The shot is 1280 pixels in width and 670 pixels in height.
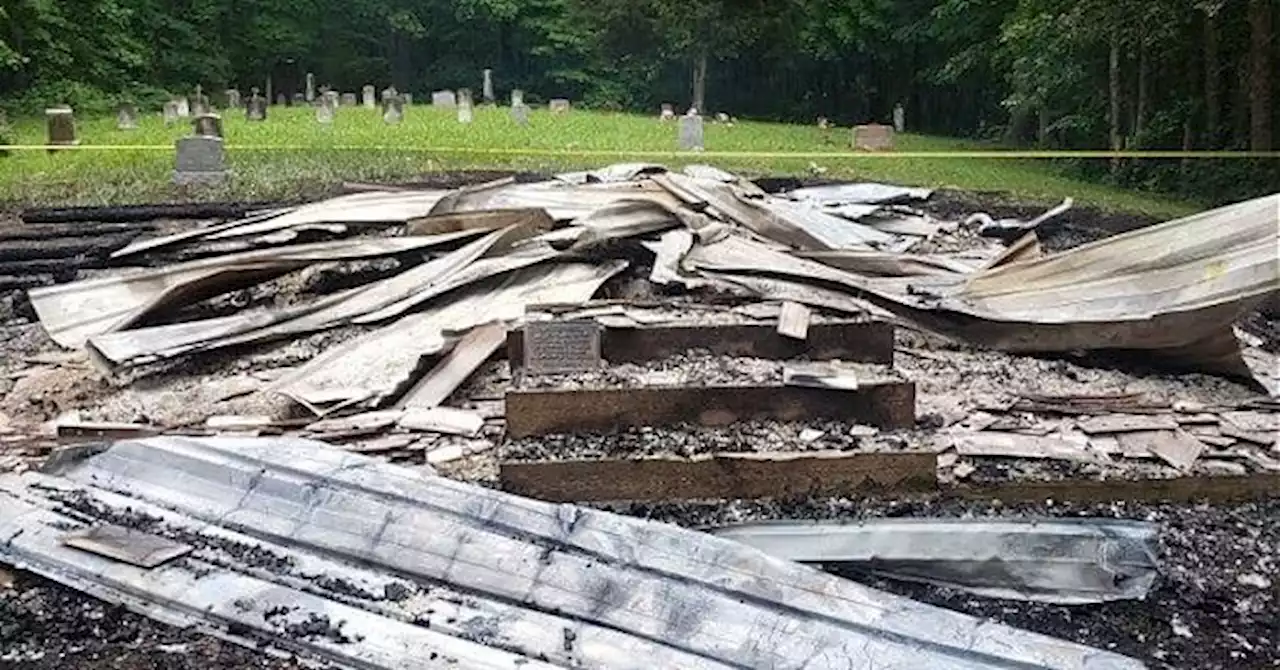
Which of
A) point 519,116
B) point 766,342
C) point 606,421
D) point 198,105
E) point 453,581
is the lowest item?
point 453,581

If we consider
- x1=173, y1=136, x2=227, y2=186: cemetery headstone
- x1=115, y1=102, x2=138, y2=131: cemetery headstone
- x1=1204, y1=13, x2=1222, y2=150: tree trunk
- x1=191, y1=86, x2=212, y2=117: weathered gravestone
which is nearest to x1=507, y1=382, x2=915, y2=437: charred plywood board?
x1=173, y1=136, x2=227, y2=186: cemetery headstone

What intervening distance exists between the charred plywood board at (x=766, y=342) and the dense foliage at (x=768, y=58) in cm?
829

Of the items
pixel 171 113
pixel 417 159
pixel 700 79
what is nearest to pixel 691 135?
pixel 417 159

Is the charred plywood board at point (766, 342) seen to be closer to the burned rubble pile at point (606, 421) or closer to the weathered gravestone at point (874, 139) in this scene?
the burned rubble pile at point (606, 421)

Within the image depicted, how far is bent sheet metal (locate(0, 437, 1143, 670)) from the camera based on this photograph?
363 cm

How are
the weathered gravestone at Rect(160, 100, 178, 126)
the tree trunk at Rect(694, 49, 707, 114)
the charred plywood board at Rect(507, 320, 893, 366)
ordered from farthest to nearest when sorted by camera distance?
1. the tree trunk at Rect(694, 49, 707, 114)
2. the weathered gravestone at Rect(160, 100, 178, 126)
3. the charred plywood board at Rect(507, 320, 893, 366)

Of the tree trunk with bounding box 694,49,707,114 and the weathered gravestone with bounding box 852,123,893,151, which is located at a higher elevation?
the tree trunk with bounding box 694,49,707,114

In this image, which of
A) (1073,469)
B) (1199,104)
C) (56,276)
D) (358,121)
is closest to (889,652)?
(1073,469)

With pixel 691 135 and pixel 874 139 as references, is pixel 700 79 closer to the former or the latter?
pixel 874 139

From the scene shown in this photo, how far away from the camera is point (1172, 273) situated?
20.6ft

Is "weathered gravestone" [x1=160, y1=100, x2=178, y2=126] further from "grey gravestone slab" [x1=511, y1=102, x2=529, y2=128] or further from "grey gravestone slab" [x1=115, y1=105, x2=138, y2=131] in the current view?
"grey gravestone slab" [x1=511, y1=102, x2=529, y2=128]

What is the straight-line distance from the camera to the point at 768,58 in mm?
33938

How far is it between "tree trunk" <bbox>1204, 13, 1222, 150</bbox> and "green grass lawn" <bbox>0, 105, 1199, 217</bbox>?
1433 millimetres

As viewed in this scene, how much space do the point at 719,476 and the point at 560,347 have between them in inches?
51.7
